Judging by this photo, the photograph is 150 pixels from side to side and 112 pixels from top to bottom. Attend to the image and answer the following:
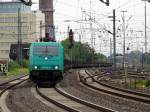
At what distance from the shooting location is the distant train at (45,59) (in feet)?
109

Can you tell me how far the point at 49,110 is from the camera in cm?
1905

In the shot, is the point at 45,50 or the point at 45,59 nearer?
the point at 45,59

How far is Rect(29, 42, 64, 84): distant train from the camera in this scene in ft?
109

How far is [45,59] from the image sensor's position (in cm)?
3344

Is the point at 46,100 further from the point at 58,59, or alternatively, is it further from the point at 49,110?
the point at 58,59

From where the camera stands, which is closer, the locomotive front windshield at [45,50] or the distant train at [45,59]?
the distant train at [45,59]

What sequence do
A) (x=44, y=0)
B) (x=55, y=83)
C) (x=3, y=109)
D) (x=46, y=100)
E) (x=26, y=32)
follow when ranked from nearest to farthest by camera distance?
(x=3, y=109) < (x=46, y=100) < (x=55, y=83) < (x=26, y=32) < (x=44, y=0)

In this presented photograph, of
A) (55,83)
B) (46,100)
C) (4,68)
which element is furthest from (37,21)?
(46,100)

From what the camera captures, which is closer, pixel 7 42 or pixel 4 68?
pixel 4 68

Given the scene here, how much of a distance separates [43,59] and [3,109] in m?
14.8

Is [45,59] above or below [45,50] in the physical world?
below

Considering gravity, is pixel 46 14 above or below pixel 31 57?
above

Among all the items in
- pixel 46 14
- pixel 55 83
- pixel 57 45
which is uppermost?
pixel 46 14

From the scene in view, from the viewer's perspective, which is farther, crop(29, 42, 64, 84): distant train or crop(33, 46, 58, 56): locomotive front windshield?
crop(33, 46, 58, 56): locomotive front windshield
